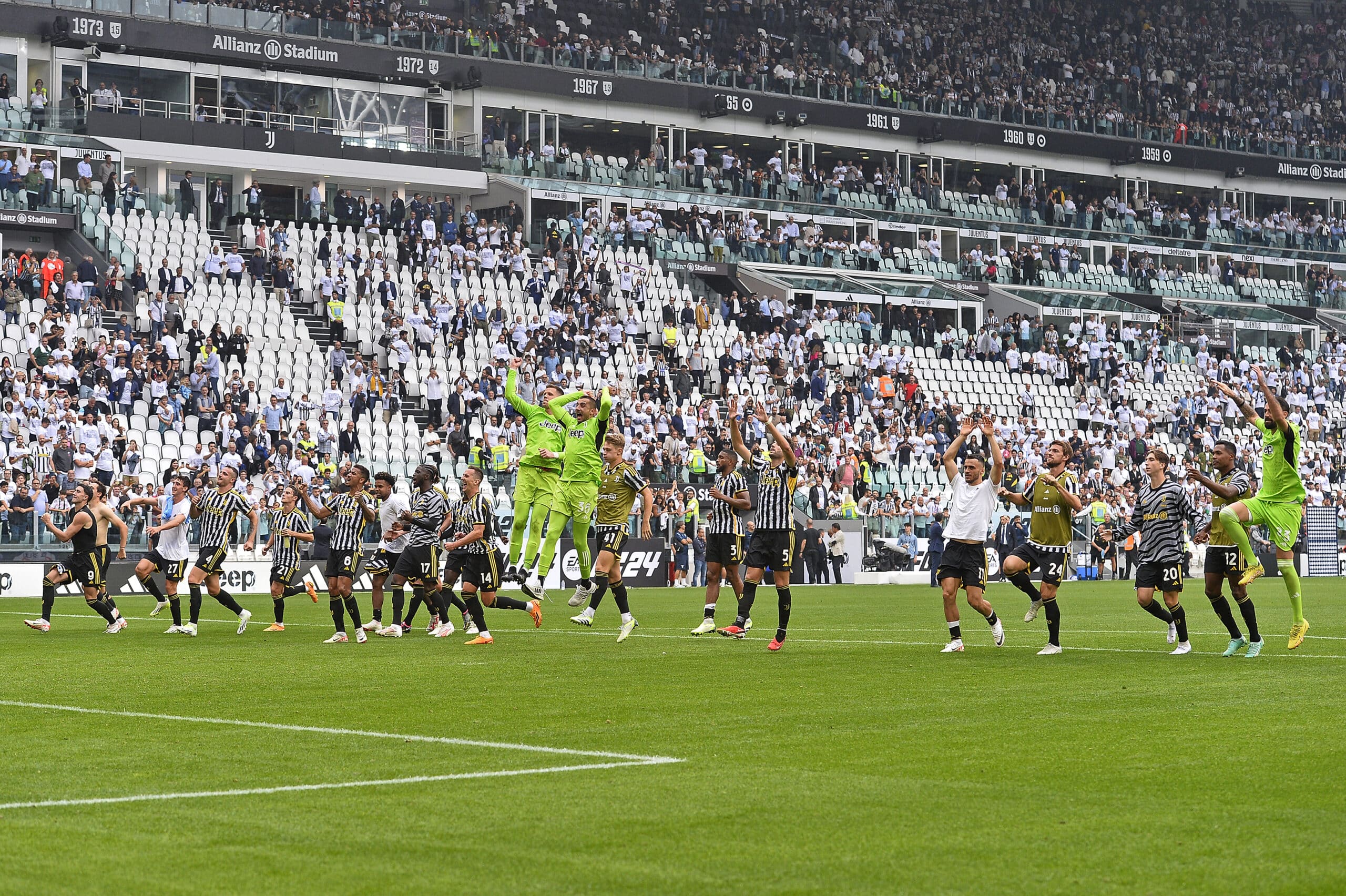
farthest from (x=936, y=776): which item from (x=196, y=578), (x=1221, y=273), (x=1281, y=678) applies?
(x=1221, y=273)

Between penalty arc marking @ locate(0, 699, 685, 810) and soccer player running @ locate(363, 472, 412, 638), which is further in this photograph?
soccer player running @ locate(363, 472, 412, 638)

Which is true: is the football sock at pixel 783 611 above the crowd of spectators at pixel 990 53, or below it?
below

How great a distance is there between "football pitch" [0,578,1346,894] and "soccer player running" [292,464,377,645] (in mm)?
2534

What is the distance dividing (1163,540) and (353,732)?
34.0 ft

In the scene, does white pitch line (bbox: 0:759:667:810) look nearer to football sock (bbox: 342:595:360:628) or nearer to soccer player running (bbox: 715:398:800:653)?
soccer player running (bbox: 715:398:800:653)

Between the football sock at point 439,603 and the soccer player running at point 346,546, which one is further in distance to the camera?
the football sock at point 439,603

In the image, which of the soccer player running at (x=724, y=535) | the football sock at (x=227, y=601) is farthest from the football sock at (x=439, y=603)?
the soccer player running at (x=724, y=535)

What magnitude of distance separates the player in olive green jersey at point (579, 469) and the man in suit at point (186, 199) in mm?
29576

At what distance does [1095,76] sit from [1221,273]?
11.2 meters

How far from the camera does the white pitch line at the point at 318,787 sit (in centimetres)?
875

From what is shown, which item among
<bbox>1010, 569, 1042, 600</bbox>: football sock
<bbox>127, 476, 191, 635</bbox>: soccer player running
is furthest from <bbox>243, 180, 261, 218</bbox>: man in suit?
<bbox>1010, 569, 1042, 600</bbox>: football sock

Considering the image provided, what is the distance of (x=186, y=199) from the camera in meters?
47.6

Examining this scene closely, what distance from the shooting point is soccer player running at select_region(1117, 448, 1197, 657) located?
18750 mm

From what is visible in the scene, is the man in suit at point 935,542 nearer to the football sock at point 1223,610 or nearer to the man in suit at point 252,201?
the man in suit at point 252,201
